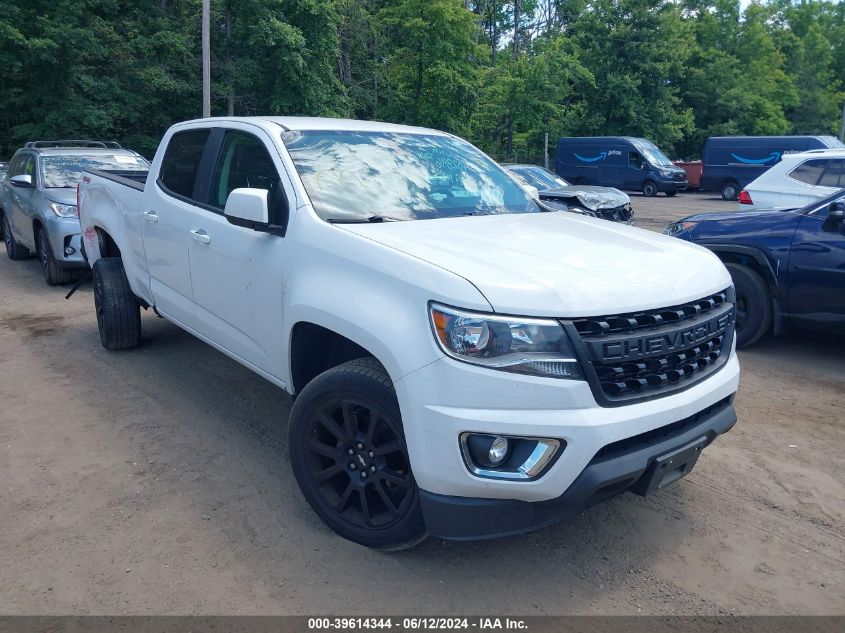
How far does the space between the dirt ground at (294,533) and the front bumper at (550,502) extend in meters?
0.37

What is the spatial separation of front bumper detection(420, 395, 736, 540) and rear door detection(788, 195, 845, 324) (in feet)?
12.2

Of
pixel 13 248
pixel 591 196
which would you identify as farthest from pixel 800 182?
pixel 13 248

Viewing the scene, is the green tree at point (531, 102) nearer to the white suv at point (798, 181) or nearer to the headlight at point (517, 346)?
the white suv at point (798, 181)

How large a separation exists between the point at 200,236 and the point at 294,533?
6.30 ft

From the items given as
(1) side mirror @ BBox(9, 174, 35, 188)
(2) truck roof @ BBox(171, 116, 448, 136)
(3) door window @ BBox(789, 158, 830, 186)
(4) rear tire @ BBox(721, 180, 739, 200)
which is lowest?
(4) rear tire @ BBox(721, 180, 739, 200)

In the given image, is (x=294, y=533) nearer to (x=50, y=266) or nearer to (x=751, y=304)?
(x=751, y=304)

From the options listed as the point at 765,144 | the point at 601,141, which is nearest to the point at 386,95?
the point at 601,141

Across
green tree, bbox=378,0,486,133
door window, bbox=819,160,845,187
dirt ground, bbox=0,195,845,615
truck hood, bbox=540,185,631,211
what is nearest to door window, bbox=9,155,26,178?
dirt ground, bbox=0,195,845,615

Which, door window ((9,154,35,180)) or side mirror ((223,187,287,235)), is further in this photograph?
door window ((9,154,35,180))

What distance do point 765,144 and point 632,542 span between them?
1047 inches

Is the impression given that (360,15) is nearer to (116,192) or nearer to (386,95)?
(386,95)

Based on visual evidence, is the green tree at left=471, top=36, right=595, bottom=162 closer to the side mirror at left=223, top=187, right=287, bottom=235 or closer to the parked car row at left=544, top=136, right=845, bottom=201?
the parked car row at left=544, top=136, right=845, bottom=201

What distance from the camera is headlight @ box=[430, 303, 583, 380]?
105 inches

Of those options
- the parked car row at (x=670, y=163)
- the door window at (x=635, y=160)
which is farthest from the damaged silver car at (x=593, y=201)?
the door window at (x=635, y=160)
